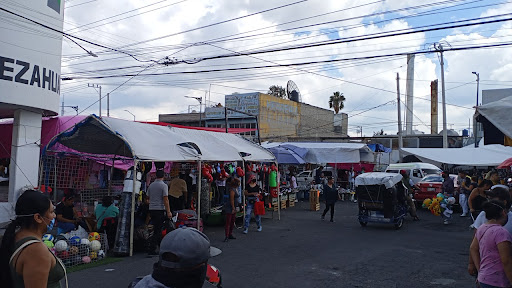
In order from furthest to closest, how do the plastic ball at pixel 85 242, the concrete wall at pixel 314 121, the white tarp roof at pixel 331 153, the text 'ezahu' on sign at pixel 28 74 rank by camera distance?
1. the concrete wall at pixel 314 121
2. the white tarp roof at pixel 331 153
3. the text 'ezahu' on sign at pixel 28 74
4. the plastic ball at pixel 85 242

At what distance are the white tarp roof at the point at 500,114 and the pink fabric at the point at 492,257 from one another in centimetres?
171

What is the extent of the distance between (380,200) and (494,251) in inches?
374

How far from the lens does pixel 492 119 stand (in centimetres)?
559

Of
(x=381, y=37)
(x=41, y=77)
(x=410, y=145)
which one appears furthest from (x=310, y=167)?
(x=41, y=77)

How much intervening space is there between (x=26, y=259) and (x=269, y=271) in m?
6.08

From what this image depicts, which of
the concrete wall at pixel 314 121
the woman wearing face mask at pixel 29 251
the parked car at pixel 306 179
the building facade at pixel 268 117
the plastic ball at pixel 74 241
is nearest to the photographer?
the woman wearing face mask at pixel 29 251

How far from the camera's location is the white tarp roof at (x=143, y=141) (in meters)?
9.91

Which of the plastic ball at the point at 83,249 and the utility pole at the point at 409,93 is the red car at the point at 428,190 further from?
the utility pole at the point at 409,93

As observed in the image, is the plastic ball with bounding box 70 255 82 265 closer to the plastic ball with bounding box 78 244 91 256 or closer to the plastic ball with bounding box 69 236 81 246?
the plastic ball with bounding box 78 244 91 256

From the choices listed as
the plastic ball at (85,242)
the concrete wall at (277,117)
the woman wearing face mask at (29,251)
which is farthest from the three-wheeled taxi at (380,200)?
the concrete wall at (277,117)

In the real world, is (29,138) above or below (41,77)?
below

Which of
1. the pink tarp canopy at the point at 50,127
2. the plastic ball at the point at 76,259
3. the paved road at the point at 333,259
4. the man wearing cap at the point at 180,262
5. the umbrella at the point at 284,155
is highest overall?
the pink tarp canopy at the point at 50,127

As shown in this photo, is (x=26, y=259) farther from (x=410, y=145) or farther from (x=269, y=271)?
(x=410, y=145)

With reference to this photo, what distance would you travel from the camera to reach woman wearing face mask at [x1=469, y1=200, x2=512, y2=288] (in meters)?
4.13
